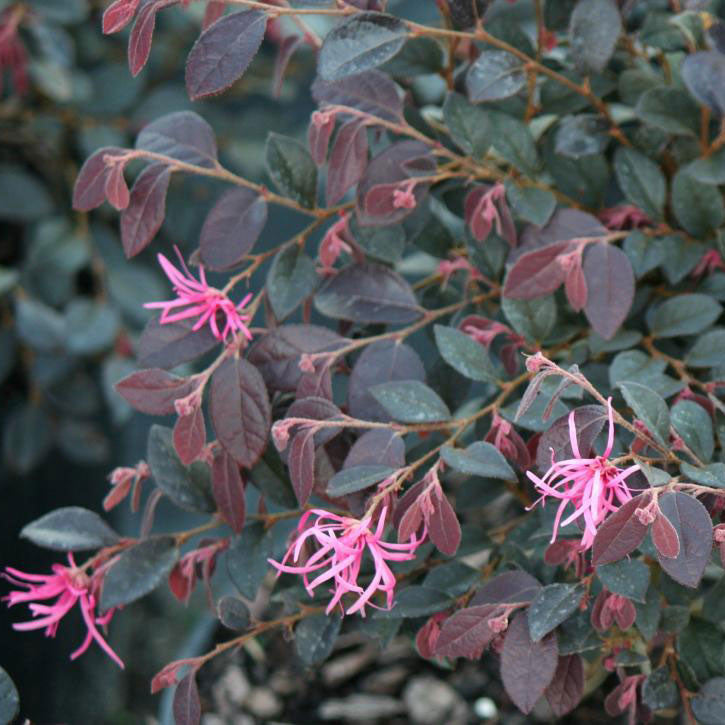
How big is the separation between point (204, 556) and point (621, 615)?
245 mm

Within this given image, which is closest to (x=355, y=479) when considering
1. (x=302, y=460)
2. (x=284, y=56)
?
(x=302, y=460)

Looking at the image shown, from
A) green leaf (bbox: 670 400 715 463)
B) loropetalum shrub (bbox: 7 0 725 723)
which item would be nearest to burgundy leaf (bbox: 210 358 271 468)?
loropetalum shrub (bbox: 7 0 725 723)

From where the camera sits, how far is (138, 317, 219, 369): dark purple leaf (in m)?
0.58

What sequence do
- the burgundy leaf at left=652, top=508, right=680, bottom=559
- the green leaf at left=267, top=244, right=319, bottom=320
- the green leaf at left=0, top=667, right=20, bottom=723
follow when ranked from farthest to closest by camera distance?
the green leaf at left=267, top=244, right=319, bottom=320
the green leaf at left=0, top=667, right=20, bottom=723
the burgundy leaf at left=652, top=508, right=680, bottom=559

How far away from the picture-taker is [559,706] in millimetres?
542

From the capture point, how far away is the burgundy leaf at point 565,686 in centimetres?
54

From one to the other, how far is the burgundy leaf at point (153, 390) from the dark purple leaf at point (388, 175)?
0.14 meters

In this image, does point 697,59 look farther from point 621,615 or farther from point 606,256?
point 621,615

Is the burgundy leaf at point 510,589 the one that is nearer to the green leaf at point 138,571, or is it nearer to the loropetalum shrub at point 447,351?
the loropetalum shrub at point 447,351

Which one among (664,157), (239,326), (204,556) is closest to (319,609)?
(204,556)

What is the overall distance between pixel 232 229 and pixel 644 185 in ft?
0.84

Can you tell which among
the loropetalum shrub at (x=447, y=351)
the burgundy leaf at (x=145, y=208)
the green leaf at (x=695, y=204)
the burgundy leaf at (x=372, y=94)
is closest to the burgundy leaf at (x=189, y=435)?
the loropetalum shrub at (x=447, y=351)

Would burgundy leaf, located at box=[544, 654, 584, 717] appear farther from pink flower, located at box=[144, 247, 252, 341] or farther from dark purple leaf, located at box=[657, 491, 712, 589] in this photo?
pink flower, located at box=[144, 247, 252, 341]

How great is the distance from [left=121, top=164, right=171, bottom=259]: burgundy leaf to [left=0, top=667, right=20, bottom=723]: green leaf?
0.23 meters
